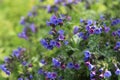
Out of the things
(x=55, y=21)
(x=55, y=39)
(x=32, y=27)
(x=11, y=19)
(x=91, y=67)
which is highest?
(x=11, y=19)

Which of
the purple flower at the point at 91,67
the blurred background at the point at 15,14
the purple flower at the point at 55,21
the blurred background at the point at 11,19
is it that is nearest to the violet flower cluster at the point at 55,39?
the purple flower at the point at 55,21

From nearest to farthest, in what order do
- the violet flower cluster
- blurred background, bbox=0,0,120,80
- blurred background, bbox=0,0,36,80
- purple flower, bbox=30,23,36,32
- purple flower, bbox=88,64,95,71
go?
1. purple flower, bbox=88,64,95,71
2. the violet flower cluster
3. blurred background, bbox=0,0,120,80
4. purple flower, bbox=30,23,36,32
5. blurred background, bbox=0,0,36,80

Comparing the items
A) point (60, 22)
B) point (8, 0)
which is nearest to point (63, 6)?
point (60, 22)

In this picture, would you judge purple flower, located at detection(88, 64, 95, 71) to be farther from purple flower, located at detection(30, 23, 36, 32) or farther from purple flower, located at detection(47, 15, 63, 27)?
purple flower, located at detection(30, 23, 36, 32)

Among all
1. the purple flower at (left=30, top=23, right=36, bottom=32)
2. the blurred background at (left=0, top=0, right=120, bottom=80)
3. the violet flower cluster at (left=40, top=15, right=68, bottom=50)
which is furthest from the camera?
the purple flower at (left=30, top=23, right=36, bottom=32)

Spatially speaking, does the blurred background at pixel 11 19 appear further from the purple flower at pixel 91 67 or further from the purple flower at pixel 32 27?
the purple flower at pixel 91 67

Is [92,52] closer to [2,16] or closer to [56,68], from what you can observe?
[56,68]

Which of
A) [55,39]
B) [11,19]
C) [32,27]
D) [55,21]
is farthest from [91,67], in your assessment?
[11,19]

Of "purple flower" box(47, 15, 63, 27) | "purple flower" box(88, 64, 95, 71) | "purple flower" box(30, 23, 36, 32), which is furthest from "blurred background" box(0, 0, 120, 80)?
"purple flower" box(88, 64, 95, 71)

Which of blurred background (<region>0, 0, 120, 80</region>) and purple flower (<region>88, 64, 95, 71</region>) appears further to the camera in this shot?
blurred background (<region>0, 0, 120, 80</region>)

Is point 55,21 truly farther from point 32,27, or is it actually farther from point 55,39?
point 32,27

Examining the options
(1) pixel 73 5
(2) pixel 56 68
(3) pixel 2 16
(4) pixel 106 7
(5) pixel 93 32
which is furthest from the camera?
(3) pixel 2 16
